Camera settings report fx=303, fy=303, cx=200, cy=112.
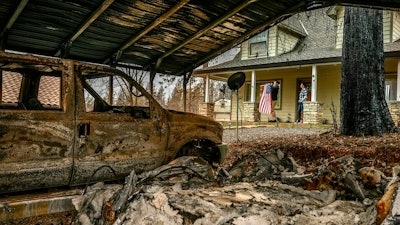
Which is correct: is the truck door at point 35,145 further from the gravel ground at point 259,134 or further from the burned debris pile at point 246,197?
the gravel ground at point 259,134

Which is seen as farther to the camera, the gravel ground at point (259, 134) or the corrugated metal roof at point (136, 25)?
the gravel ground at point (259, 134)

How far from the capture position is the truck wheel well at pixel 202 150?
545cm

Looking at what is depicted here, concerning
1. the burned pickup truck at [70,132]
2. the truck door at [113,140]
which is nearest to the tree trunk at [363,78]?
the burned pickup truck at [70,132]

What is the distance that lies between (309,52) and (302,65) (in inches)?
73.9

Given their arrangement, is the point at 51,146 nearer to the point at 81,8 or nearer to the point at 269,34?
the point at 81,8

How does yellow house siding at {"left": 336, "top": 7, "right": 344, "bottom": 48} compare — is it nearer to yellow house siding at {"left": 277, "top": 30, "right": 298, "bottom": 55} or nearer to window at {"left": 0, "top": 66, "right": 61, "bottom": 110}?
yellow house siding at {"left": 277, "top": 30, "right": 298, "bottom": 55}

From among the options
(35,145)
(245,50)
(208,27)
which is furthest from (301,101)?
(35,145)

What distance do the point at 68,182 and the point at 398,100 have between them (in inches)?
575

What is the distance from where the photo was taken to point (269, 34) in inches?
746

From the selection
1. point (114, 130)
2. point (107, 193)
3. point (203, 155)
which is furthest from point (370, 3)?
point (107, 193)

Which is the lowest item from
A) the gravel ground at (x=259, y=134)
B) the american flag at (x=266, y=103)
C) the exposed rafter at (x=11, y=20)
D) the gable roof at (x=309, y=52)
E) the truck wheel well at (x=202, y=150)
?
the gravel ground at (x=259, y=134)

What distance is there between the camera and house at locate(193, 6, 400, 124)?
15.8m

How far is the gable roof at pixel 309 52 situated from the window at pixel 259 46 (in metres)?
0.71

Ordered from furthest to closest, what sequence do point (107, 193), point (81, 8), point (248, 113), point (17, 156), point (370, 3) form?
point (248, 113), point (81, 8), point (370, 3), point (107, 193), point (17, 156)
